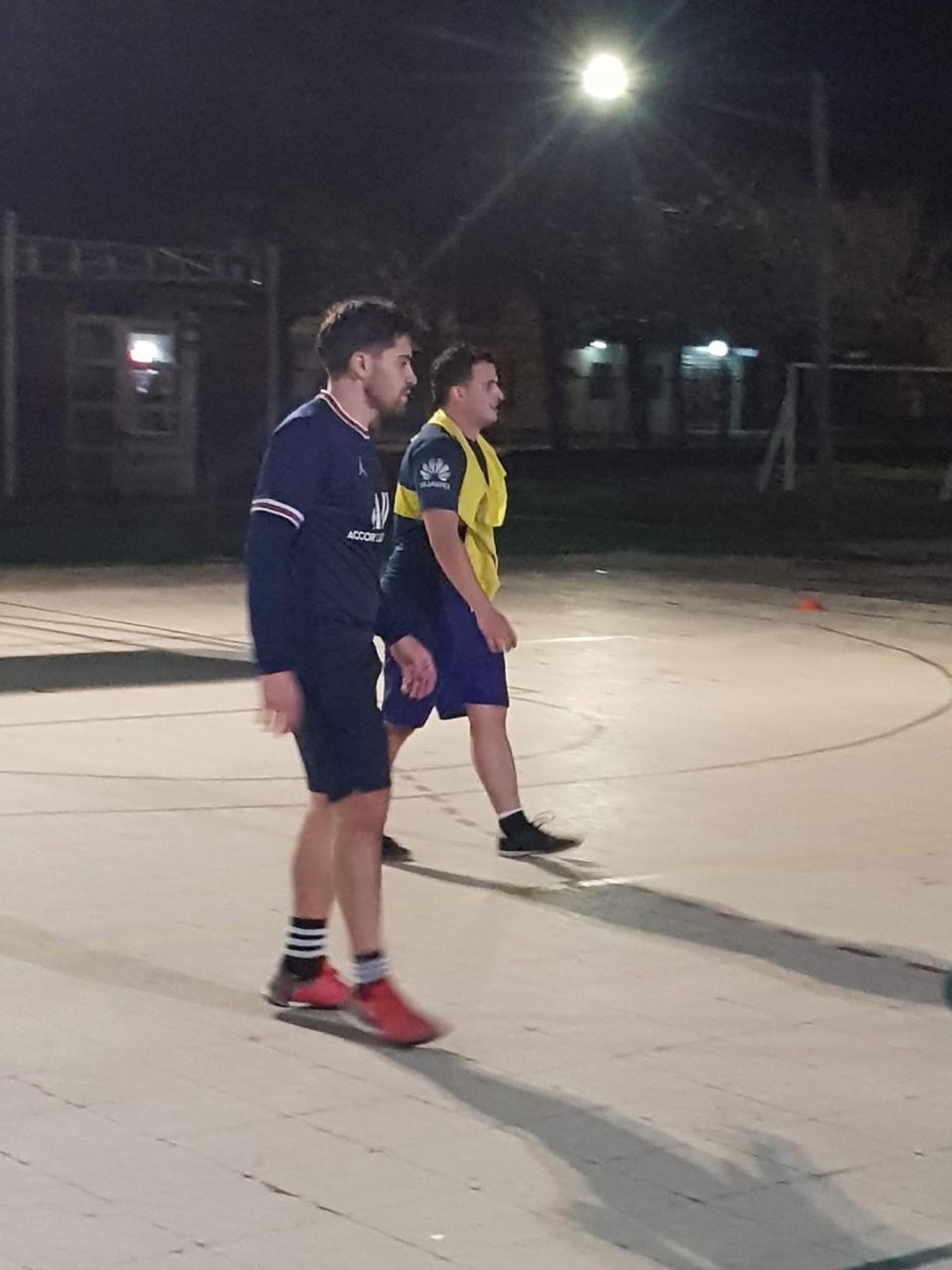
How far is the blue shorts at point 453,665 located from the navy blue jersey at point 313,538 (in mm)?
2113

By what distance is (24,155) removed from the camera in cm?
3584

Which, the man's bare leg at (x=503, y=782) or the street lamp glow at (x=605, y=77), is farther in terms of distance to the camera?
the street lamp glow at (x=605, y=77)

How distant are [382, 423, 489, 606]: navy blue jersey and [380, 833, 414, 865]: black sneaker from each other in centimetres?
93

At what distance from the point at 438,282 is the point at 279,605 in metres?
36.4

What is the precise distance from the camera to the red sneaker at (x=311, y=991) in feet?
20.3

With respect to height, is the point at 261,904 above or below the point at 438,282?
below

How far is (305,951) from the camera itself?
244 inches

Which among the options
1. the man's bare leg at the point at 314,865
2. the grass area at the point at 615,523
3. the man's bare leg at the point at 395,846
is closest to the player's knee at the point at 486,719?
the man's bare leg at the point at 395,846

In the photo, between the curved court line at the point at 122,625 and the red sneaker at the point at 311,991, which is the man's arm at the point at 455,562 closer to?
the red sneaker at the point at 311,991

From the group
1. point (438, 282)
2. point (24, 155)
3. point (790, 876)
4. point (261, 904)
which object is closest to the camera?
point (261, 904)

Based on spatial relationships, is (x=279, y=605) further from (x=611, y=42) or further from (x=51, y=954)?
(x=611, y=42)

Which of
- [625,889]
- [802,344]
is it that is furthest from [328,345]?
[802,344]

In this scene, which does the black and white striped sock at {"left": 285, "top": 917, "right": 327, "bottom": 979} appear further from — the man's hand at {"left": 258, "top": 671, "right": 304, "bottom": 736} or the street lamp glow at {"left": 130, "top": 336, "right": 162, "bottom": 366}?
the street lamp glow at {"left": 130, "top": 336, "right": 162, "bottom": 366}

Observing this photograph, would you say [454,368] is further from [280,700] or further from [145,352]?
[145,352]
